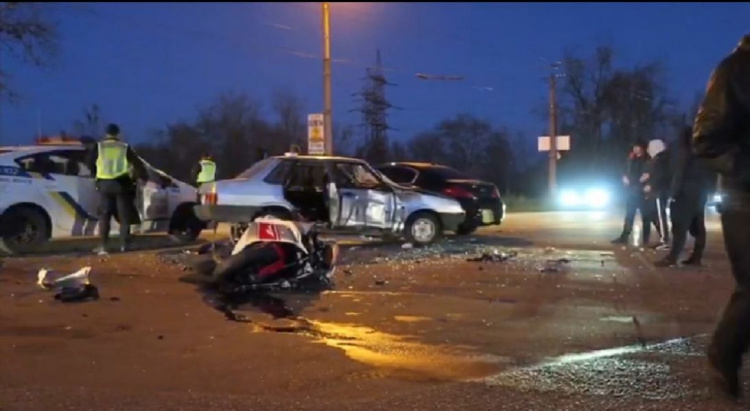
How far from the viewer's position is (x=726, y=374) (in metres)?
5.20

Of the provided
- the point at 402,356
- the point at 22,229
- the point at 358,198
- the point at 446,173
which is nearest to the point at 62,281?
the point at 402,356

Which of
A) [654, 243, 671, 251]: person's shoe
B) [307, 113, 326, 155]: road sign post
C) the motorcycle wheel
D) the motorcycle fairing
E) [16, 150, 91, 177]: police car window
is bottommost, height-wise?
[654, 243, 671, 251]: person's shoe

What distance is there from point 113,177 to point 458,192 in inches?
288

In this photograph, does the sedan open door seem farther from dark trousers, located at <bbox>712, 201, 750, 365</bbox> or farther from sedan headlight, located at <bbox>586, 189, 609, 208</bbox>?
sedan headlight, located at <bbox>586, 189, 609, 208</bbox>

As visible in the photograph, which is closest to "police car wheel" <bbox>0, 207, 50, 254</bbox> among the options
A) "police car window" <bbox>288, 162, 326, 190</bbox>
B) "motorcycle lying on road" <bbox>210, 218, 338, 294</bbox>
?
"police car window" <bbox>288, 162, 326, 190</bbox>

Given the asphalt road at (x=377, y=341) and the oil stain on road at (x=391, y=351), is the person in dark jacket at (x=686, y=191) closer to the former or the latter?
the asphalt road at (x=377, y=341)

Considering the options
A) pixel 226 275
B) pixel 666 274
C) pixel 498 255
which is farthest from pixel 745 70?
pixel 498 255

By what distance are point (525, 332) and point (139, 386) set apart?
325 centimetres

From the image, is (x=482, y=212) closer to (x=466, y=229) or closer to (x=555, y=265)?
(x=466, y=229)

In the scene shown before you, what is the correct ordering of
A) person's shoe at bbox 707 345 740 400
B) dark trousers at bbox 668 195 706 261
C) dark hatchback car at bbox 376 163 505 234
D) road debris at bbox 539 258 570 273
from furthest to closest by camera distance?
dark hatchback car at bbox 376 163 505 234, road debris at bbox 539 258 570 273, dark trousers at bbox 668 195 706 261, person's shoe at bbox 707 345 740 400

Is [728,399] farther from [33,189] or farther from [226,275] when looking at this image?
[33,189]

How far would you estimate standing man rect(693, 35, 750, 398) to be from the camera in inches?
194

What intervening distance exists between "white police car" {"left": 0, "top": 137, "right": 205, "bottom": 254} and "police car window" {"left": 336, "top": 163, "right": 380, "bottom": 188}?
2671 mm

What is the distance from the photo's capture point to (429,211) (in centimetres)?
1552
